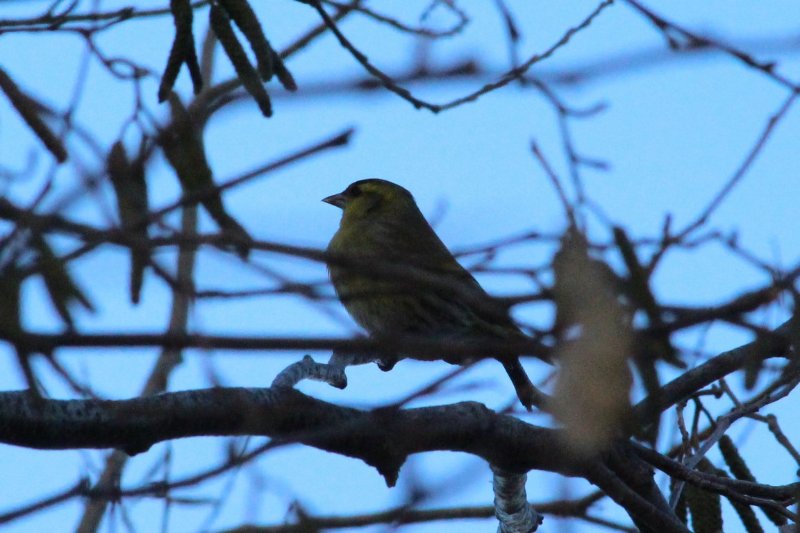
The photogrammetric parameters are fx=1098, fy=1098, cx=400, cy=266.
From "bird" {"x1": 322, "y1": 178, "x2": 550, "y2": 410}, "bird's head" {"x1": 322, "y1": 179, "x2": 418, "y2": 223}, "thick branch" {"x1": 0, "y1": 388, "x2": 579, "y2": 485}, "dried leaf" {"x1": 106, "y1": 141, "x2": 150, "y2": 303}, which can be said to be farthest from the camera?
"bird's head" {"x1": 322, "y1": 179, "x2": 418, "y2": 223}

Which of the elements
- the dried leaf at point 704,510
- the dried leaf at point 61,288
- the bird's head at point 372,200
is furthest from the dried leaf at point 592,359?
the bird's head at point 372,200

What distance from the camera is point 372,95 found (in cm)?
167

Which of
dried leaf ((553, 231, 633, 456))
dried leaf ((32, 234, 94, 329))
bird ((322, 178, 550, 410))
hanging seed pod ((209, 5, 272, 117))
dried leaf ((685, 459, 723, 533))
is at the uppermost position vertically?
bird ((322, 178, 550, 410))

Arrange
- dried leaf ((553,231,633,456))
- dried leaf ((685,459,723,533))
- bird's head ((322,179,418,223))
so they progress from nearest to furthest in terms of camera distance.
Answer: dried leaf ((553,231,633,456)), dried leaf ((685,459,723,533)), bird's head ((322,179,418,223))

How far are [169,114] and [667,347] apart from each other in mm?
1109

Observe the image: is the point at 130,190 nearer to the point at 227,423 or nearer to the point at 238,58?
the point at 238,58

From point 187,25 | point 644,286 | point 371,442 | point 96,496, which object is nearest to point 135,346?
point 644,286

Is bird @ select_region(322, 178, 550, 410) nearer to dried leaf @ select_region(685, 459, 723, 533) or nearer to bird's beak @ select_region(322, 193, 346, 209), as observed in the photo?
bird's beak @ select_region(322, 193, 346, 209)

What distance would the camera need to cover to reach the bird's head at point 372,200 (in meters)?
6.88

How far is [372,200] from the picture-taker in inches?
276

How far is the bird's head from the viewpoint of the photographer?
6883 millimetres

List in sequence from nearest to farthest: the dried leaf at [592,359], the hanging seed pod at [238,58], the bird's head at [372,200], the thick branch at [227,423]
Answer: the dried leaf at [592,359] → the hanging seed pod at [238,58] → the thick branch at [227,423] → the bird's head at [372,200]

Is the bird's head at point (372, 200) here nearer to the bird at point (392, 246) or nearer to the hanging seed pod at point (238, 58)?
the bird at point (392, 246)

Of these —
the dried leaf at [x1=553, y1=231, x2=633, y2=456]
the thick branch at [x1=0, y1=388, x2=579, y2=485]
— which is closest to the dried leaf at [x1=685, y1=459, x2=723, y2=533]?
the thick branch at [x1=0, y1=388, x2=579, y2=485]
